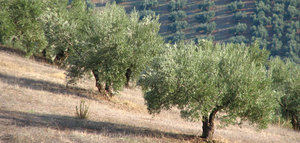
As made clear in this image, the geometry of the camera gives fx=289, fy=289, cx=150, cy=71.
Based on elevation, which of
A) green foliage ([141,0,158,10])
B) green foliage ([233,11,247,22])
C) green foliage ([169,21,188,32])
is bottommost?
green foliage ([169,21,188,32])

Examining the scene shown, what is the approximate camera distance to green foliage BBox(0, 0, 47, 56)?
45406 mm

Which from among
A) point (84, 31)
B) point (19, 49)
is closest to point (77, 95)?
point (84, 31)

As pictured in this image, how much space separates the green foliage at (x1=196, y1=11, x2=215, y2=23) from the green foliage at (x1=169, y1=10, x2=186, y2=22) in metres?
8.92

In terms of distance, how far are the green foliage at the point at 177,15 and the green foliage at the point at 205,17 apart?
892 centimetres

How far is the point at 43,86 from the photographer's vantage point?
29594mm

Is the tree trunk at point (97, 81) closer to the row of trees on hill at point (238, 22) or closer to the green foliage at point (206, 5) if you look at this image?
the row of trees on hill at point (238, 22)

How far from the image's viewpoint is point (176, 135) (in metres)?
21.2

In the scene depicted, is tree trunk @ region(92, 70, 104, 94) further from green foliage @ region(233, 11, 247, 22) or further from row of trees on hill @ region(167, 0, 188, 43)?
green foliage @ region(233, 11, 247, 22)

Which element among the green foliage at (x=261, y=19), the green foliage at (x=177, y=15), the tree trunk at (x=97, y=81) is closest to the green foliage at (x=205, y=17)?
the green foliage at (x=177, y=15)

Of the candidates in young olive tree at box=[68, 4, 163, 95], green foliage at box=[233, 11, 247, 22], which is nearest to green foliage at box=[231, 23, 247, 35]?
green foliage at box=[233, 11, 247, 22]

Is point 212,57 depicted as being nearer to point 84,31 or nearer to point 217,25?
point 84,31

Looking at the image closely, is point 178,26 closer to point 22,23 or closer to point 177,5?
point 177,5

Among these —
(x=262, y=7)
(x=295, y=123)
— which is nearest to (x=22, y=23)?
(x=295, y=123)

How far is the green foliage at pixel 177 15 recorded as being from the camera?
169m
